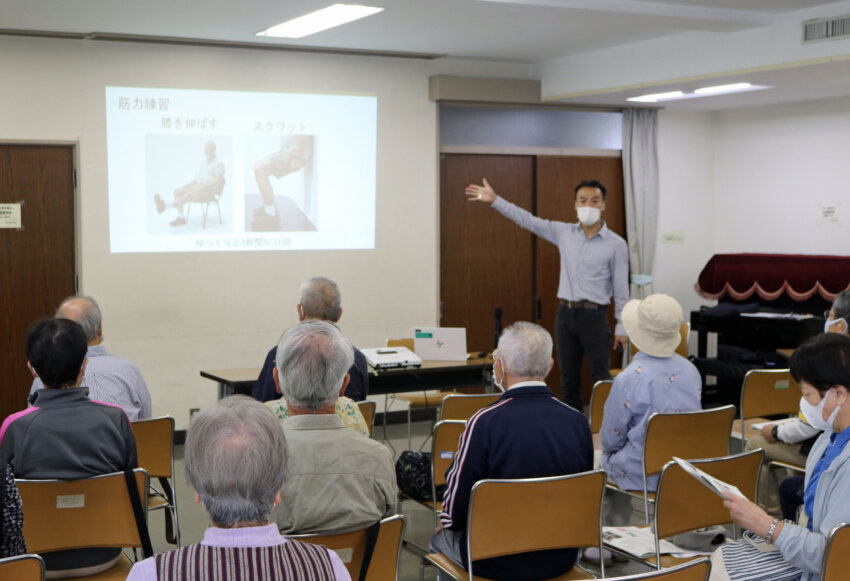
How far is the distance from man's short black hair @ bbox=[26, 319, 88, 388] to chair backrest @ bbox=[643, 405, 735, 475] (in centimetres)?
211

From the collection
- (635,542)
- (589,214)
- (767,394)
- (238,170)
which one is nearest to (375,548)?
(635,542)

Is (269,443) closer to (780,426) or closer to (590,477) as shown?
(590,477)

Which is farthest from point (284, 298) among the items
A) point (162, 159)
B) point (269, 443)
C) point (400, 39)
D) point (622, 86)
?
point (269, 443)

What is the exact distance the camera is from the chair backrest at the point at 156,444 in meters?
3.62

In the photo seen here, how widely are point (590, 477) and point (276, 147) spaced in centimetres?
460

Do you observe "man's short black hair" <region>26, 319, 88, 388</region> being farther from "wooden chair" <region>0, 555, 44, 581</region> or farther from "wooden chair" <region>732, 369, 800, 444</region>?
"wooden chair" <region>732, 369, 800, 444</region>

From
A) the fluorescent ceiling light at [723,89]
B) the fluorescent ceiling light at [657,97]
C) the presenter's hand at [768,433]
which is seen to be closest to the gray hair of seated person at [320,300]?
the presenter's hand at [768,433]

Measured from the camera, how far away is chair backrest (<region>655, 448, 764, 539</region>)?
9.70ft

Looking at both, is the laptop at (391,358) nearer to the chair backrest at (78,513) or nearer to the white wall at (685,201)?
the chair backrest at (78,513)

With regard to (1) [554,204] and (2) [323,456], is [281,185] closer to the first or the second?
(1) [554,204]

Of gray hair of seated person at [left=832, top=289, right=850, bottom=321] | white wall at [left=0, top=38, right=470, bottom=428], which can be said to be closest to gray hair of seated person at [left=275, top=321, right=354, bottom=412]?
gray hair of seated person at [left=832, top=289, right=850, bottom=321]

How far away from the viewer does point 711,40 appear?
588 cm

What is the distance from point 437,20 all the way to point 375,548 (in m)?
3.94

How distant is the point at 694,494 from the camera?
9.98 ft
